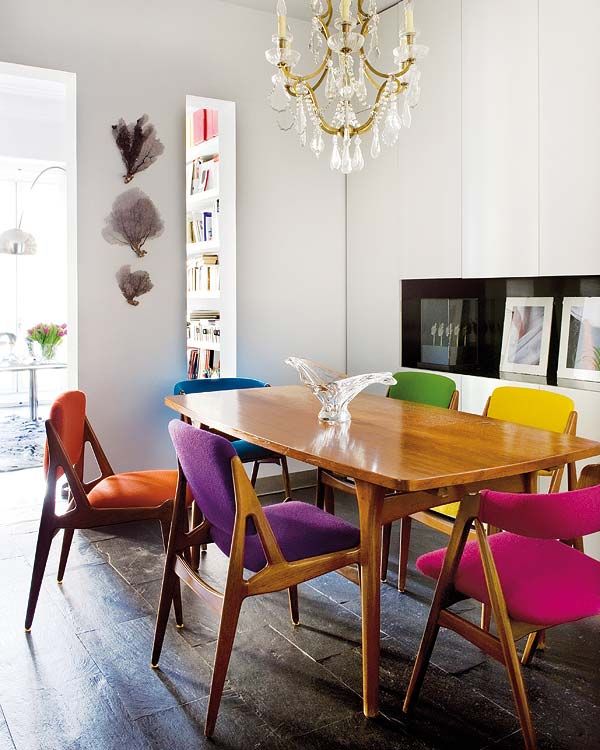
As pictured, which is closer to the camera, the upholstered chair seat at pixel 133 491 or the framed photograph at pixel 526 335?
the upholstered chair seat at pixel 133 491

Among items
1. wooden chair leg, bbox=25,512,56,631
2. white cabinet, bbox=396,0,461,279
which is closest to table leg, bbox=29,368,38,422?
white cabinet, bbox=396,0,461,279

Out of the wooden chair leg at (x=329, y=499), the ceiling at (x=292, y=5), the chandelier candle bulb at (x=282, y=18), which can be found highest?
the ceiling at (x=292, y=5)

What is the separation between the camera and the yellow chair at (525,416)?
269cm

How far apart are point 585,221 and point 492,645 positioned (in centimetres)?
221

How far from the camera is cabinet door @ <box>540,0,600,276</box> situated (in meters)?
Answer: 3.28

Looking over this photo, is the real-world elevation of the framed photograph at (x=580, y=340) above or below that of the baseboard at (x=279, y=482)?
above

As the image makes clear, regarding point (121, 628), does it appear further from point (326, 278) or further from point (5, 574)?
point (326, 278)

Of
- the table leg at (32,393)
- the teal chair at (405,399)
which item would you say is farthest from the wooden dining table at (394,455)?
the table leg at (32,393)

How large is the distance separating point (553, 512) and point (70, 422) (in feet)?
6.67

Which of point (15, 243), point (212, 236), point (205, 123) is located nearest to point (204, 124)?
point (205, 123)

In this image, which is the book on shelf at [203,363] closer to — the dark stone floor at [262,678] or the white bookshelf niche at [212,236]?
the white bookshelf niche at [212,236]

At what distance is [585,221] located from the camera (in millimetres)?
3350

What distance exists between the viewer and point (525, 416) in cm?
302

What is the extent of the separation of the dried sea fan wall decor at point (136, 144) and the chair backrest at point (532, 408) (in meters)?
2.49
